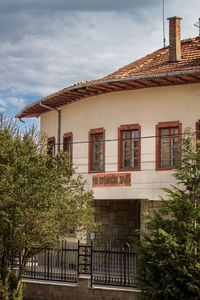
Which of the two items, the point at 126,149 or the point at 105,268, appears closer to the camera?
the point at 105,268

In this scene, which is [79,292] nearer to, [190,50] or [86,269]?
[86,269]

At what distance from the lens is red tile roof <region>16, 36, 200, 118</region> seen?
1991cm

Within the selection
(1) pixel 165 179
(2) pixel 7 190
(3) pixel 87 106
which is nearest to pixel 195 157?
(2) pixel 7 190

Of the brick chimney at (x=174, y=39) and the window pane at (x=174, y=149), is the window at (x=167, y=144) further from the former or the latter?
the brick chimney at (x=174, y=39)

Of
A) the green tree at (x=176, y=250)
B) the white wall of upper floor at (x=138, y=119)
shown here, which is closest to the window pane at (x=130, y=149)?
the white wall of upper floor at (x=138, y=119)

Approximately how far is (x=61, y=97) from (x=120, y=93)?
3.06 metres

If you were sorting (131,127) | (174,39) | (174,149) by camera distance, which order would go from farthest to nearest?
(174,39) < (131,127) < (174,149)

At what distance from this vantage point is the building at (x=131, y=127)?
20.5 metres

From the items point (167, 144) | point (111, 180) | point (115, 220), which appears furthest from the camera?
point (115, 220)

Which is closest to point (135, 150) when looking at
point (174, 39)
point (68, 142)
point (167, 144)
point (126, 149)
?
point (126, 149)

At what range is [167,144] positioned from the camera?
20.8 meters

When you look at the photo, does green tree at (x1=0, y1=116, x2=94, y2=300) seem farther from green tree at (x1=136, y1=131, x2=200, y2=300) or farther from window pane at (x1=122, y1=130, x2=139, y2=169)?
window pane at (x1=122, y1=130, x2=139, y2=169)

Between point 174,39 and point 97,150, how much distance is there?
5.44 m

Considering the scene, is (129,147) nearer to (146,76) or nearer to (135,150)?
(135,150)
